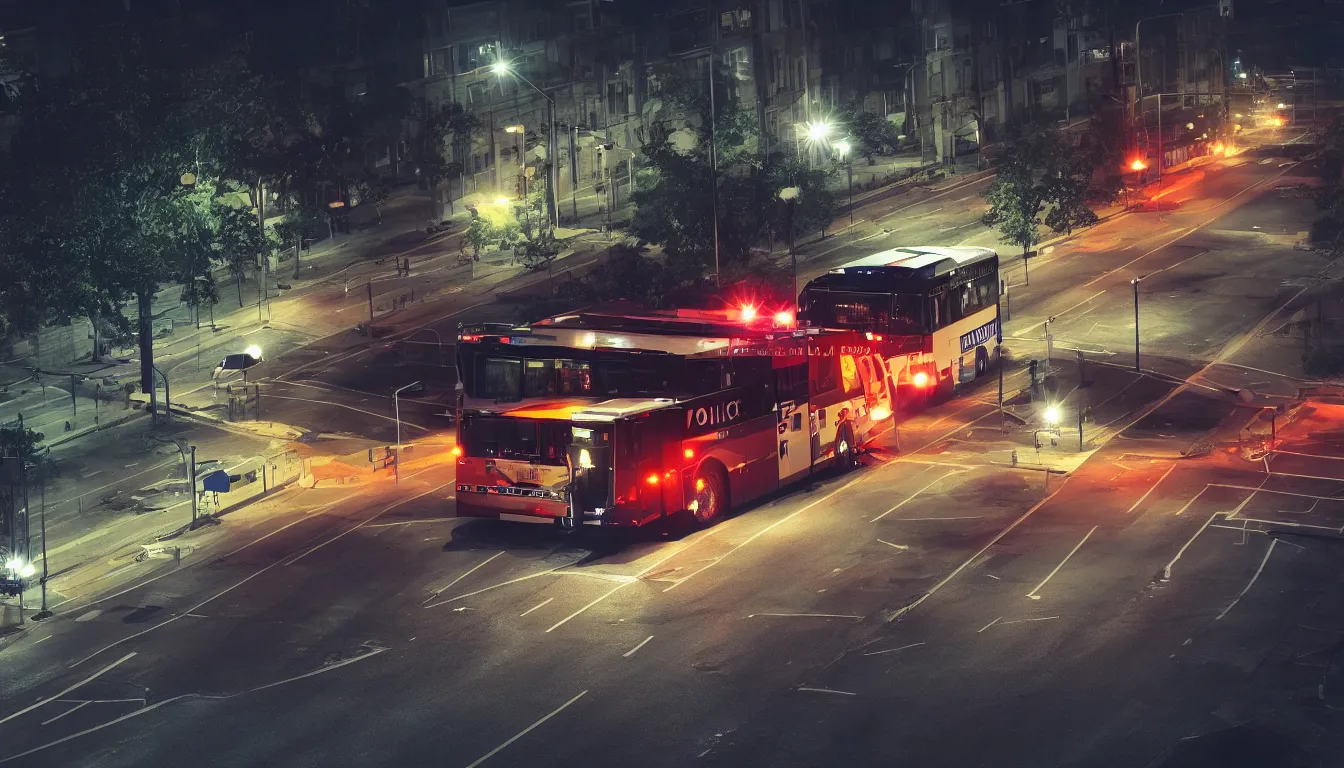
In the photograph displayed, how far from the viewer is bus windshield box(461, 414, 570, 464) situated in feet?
154

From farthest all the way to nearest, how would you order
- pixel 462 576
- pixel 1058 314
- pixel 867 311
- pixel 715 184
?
pixel 715 184, pixel 1058 314, pixel 867 311, pixel 462 576

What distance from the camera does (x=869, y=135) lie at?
12662 cm

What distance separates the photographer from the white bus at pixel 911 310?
64.0 metres

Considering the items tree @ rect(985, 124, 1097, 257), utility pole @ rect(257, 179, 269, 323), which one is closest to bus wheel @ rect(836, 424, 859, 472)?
tree @ rect(985, 124, 1097, 257)

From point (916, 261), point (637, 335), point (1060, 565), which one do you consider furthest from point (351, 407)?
point (1060, 565)

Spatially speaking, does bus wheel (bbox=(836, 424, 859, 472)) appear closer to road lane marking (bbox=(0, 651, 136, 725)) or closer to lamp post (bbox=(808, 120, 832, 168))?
road lane marking (bbox=(0, 651, 136, 725))

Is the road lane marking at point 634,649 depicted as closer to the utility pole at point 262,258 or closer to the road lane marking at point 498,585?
the road lane marking at point 498,585

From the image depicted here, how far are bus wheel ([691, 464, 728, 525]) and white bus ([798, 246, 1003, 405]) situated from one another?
13.5 metres

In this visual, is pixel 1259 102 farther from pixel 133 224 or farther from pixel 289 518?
pixel 289 518

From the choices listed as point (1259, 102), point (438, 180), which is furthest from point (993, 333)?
point (1259, 102)

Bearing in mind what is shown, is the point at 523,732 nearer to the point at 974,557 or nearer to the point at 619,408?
the point at 619,408

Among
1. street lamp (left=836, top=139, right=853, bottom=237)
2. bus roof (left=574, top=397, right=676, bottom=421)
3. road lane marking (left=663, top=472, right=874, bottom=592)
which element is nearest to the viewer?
road lane marking (left=663, top=472, right=874, bottom=592)

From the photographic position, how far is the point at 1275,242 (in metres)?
92.4

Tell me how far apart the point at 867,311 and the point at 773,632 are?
1044 inches
